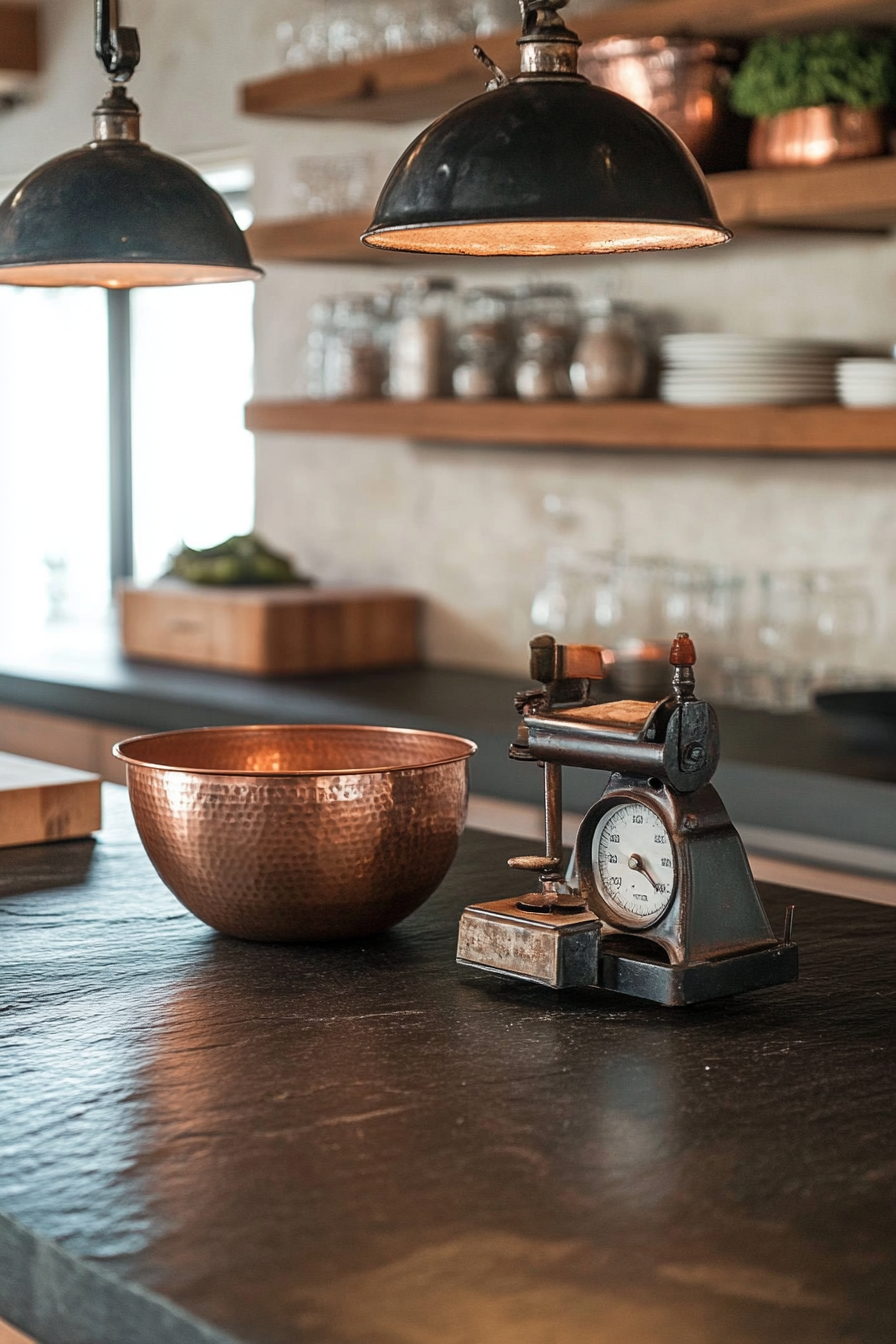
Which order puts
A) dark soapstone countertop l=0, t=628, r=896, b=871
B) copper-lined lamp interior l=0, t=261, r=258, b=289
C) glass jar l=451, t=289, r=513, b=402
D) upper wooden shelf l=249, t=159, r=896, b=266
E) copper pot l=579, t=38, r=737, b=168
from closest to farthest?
1. copper-lined lamp interior l=0, t=261, r=258, b=289
2. dark soapstone countertop l=0, t=628, r=896, b=871
3. upper wooden shelf l=249, t=159, r=896, b=266
4. copper pot l=579, t=38, r=737, b=168
5. glass jar l=451, t=289, r=513, b=402

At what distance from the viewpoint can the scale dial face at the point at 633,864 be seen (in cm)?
129

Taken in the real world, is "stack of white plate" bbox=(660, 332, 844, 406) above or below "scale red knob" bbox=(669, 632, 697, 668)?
above

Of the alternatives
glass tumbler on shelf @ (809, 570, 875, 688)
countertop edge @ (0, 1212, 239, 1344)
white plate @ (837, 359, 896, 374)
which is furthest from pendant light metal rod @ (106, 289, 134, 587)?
countertop edge @ (0, 1212, 239, 1344)

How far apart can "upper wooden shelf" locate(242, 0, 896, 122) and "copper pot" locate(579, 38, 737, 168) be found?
0.14ft

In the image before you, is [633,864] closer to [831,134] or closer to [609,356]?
[831,134]

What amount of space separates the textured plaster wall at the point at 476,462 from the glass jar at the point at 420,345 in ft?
0.67

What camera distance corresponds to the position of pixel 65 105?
5164mm

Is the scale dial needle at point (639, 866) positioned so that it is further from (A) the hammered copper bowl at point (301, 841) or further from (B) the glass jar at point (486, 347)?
(B) the glass jar at point (486, 347)

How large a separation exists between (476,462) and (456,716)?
0.96 metres

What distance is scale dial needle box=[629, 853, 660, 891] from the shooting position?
4.26ft

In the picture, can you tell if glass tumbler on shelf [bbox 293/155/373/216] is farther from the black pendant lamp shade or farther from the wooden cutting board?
the black pendant lamp shade

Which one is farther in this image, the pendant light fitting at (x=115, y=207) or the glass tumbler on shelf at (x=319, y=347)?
the glass tumbler on shelf at (x=319, y=347)

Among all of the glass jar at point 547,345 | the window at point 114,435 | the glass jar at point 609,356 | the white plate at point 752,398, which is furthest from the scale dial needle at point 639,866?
the window at point 114,435

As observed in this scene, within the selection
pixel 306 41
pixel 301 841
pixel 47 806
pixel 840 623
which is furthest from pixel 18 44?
pixel 301 841
